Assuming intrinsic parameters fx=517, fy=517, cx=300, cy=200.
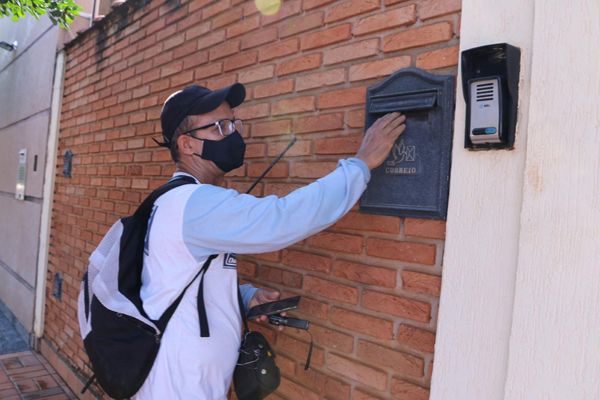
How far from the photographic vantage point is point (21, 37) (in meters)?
7.48

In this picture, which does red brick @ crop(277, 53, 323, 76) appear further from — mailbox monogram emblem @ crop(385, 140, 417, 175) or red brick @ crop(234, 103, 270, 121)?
mailbox monogram emblem @ crop(385, 140, 417, 175)

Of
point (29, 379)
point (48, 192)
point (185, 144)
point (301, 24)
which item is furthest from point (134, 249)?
point (48, 192)

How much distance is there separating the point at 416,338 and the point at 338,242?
0.49 metres

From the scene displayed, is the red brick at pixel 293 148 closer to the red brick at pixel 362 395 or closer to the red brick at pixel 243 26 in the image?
the red brick at pixel 243 26

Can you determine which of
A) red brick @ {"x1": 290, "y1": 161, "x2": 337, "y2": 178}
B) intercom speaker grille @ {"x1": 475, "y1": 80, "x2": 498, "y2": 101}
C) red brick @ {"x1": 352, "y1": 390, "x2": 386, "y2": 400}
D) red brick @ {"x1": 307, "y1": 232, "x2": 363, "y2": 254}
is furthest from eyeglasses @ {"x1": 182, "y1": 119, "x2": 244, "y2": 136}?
red brick @ {"x1": 352, "y1": 390, "x2": 386, "y2": 400}

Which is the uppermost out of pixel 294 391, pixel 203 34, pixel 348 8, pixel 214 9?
pixel 214 9

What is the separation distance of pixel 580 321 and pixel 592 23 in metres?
0.74

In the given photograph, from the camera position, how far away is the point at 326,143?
210cm

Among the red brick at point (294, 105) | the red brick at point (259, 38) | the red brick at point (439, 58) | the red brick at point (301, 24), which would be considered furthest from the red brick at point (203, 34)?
the red brick at point (439, 58)

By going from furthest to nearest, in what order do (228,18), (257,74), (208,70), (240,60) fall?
1. (208,70)
2. (228,18)
3. (240,60)
4. (257,74)

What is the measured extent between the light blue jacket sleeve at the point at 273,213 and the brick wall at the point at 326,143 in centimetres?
26

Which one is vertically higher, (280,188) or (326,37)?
(326,37)

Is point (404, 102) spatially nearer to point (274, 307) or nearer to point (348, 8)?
point (348, 8)

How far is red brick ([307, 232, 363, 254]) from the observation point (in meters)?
1.95
